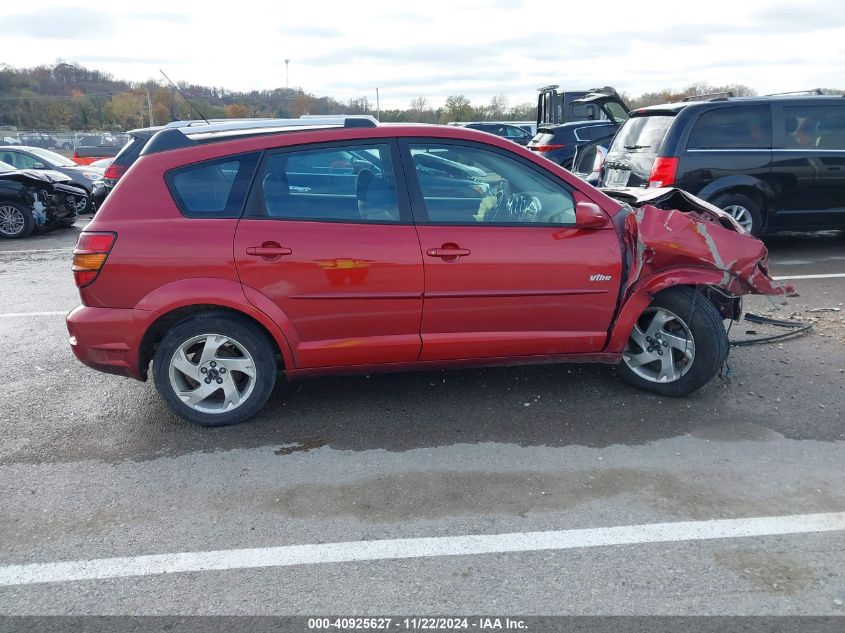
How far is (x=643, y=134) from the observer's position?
325 inches

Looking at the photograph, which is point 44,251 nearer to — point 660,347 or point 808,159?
point 660,347

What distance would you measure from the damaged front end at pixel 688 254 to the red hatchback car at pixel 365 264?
11 mm

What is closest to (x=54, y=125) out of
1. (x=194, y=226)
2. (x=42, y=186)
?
(x=42, y=186)

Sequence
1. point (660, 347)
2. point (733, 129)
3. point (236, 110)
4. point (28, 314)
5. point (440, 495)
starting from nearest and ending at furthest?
point (440, 495)
point (660, 347)
point (28, 314)
point (733, 129)
point (236, 110)

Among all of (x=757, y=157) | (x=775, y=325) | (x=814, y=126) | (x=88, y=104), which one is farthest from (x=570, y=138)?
(x=88, y=104)

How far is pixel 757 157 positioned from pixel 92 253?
7172 millimetres

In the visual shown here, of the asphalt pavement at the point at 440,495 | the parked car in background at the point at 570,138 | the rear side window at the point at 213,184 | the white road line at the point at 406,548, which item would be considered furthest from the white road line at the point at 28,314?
the parked car in background at the point at 570,138

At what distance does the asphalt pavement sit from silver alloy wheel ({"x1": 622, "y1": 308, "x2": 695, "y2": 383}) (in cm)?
18

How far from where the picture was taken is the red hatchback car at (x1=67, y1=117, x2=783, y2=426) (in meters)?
3.84

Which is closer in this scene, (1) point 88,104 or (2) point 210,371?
(2) point 210,371

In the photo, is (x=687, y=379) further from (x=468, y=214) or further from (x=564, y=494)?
(x=468, y=214)

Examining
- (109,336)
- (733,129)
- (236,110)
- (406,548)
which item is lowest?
(406,548)

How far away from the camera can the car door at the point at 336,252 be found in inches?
151

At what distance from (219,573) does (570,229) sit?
2.71 meters
